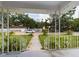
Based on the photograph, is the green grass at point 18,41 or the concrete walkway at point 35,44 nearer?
the green grass at point 18,41

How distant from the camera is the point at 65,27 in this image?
844 centimetres

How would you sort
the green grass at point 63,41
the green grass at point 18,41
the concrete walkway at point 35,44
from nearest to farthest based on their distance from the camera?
the green grass at point 18,41 → the concrete walkway at point 35,44 → the green grass at point 63,41

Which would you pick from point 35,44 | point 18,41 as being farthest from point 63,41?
point 18,41

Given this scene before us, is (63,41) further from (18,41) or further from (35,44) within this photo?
(18,41)

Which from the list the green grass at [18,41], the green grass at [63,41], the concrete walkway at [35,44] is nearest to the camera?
the green grass at [18,41]

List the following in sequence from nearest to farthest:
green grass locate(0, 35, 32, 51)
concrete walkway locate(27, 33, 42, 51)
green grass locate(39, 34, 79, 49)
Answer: green grass locate(0, 35, 32, 51)
concrete walkway locate(27, 33, 42, 51)
green grass locate(39, 34, 79, 49)

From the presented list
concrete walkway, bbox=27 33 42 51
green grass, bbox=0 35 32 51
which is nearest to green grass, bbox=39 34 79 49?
concrete walkway, bbox=27 33 42 51

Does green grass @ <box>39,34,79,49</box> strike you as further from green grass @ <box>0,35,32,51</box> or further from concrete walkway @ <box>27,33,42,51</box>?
green grass @ <box>0,35,32,51</box>

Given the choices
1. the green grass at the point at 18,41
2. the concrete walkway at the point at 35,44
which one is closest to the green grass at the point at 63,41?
the concrete walkway at the point at 35,44

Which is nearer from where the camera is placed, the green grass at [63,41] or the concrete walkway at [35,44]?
the concrete walkway at [35,44]

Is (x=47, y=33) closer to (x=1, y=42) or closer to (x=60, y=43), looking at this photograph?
(x=60, y=43)

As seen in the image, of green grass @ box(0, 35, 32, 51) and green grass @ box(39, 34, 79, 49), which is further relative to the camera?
green grass @ box(39, 34, 79, 49)

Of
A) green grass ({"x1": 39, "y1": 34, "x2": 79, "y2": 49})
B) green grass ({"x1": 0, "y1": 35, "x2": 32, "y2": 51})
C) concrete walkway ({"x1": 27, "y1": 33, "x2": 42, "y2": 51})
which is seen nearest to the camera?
green grass ({"x1": 0, "y1": 35, "x2": 32, "y2": 51})

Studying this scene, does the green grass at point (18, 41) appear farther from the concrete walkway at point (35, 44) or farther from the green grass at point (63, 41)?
the green grass at point (63, 41)
